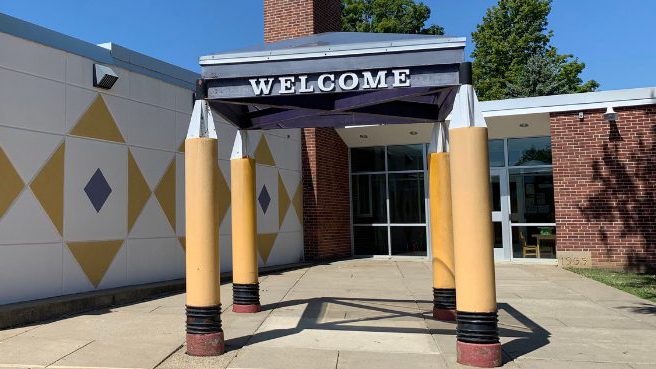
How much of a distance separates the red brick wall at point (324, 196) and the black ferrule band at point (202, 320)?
9.02 m

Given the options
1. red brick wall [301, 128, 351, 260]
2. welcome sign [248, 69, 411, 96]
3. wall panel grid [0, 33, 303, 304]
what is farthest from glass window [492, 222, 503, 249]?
→ welcome sign [248, 69, 411, 96]

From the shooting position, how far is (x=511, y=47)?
116 ft

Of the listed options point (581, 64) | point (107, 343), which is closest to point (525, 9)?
point (581, 64)

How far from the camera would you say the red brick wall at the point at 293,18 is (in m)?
14.4

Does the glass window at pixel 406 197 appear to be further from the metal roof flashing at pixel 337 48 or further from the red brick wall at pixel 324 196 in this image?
the metal roof flashing at pixel 337 48


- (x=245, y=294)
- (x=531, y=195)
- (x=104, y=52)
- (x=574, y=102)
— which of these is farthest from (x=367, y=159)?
(x=245, y=294)

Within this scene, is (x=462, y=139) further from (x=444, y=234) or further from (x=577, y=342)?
(x=577, y=342)

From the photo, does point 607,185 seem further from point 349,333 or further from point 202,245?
point 202,245

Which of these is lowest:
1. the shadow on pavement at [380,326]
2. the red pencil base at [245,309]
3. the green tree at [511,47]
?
the shadow on pavement at [380,326]

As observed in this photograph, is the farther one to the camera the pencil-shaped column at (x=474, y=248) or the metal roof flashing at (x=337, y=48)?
the metal roof flashing at (x=337, y=48)

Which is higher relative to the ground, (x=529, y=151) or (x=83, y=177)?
(x=529, y=151)

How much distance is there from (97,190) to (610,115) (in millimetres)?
11201

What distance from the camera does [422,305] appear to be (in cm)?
815

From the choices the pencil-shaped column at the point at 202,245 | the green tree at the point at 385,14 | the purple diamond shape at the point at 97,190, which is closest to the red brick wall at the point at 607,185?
the pencil-shaped column at the point at 202,245
